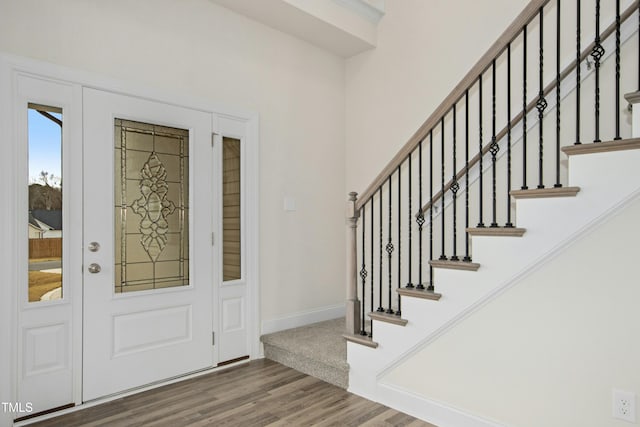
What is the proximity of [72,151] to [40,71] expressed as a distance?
52 centimetres

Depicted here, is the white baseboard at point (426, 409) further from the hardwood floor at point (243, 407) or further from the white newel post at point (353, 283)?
the white newel post at point (353, 283)

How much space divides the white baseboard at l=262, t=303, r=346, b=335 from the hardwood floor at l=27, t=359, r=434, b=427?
602 millimetres

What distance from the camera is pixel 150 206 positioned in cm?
321

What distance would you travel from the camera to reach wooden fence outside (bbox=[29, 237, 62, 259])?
2689 millimetres

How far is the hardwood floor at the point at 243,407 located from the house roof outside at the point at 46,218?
1218mm

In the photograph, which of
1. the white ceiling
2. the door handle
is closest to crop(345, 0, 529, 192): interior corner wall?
the white ceiling

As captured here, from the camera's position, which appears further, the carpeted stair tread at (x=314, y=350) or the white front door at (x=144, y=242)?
the carpeted stair tread at (x=314, y=350)

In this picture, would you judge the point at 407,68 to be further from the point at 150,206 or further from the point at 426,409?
the point at 426,409

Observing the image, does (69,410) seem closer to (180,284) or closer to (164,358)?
(164,358)

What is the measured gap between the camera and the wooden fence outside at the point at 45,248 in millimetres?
2689

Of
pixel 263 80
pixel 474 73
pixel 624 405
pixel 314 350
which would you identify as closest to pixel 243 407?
pixel 314 350

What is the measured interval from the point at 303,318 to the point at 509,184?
8.27 ft

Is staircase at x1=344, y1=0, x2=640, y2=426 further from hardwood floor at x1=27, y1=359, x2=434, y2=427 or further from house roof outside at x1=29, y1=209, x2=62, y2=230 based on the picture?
house roof outside at x1=29, y1=209, x2=62, y2=230

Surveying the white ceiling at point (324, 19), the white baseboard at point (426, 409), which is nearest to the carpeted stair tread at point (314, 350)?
the white baseboard at point (426, 409)
